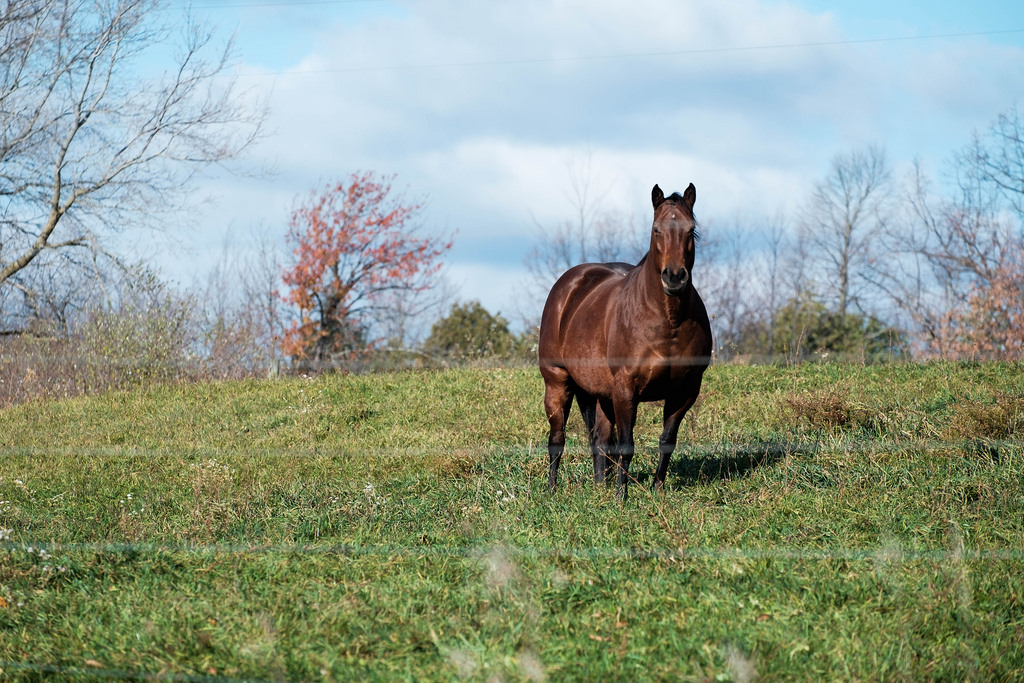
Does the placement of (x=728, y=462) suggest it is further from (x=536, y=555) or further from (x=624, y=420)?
(x=536, y=555)

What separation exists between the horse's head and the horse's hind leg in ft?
5.31

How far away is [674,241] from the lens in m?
5.27

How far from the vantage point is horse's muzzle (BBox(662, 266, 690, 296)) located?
519cm

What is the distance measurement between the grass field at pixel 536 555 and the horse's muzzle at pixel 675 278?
1276 millimetres

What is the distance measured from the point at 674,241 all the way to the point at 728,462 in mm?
2082

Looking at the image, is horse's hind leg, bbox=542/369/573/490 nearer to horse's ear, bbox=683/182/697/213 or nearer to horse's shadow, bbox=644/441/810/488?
horse's shadow, bbox=644/441/810/488

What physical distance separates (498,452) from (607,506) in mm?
1853

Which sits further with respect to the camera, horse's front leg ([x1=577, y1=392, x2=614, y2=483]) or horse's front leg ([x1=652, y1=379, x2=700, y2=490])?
horse's front leg ([x1=577, y1=392, x2=614, y2=483])

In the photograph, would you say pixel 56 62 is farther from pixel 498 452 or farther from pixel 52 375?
pixel 498 452

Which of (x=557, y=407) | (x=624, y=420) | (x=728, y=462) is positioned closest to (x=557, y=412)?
(x=557, y=407)

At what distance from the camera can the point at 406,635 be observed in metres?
3.41

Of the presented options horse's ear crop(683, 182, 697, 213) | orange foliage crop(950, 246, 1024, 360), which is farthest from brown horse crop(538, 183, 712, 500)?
orange foliage crop(950, 246, 1024, 360)

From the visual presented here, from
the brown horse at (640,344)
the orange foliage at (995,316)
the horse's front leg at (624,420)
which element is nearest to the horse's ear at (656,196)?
the brown horse at (640,344)

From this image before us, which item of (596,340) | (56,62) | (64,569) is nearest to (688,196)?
(596,340)
